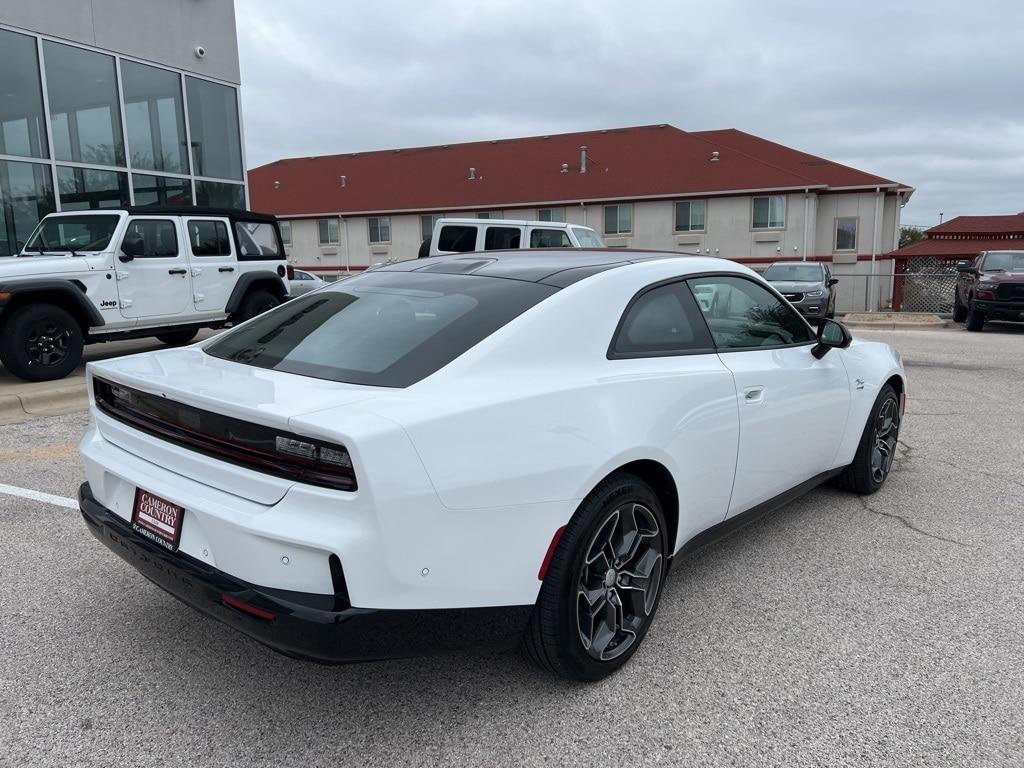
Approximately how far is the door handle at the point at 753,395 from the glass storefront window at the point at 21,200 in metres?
12.3

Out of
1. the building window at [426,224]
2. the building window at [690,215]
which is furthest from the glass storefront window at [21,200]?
the building window at [690,215]

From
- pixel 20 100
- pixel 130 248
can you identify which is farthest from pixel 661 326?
pixel 20 100

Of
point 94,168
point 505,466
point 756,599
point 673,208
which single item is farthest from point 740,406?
point 673,208

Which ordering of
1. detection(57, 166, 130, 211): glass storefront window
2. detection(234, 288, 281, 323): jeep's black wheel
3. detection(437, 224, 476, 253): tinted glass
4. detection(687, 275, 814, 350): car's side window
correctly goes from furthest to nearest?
detection(437, 224, 476, 253): tinted glass < detection(57, 166, 130, 211): glass storefront window < detection(234, 288, 281, 323): jeep's black wheel < detection(687, 275, 814, 350): car's side window

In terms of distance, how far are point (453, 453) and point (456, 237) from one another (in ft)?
40.8

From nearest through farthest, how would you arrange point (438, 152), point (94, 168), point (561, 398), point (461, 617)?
point (461, 617), point (561, 398), point (94, 168), point (438, 152)

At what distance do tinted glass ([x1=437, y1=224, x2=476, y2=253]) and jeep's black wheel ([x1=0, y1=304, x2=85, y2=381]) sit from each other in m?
6.88

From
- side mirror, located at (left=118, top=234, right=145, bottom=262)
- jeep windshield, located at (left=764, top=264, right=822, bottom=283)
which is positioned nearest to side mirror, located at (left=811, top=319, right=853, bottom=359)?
side mirror, located at (left=118, top=234, right=145, bottom=262)

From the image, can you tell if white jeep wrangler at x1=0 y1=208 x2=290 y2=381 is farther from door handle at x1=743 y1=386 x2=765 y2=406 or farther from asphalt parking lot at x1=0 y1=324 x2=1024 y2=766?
door handle at x1=743 y1=386 x2=765 y2=406

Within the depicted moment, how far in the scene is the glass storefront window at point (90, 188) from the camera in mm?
12867

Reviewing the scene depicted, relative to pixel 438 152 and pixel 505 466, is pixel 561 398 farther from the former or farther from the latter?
pixel 438 152

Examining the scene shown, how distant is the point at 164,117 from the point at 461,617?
14.7 metres

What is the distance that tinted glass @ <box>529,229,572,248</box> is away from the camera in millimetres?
14489

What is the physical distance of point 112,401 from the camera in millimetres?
3115
